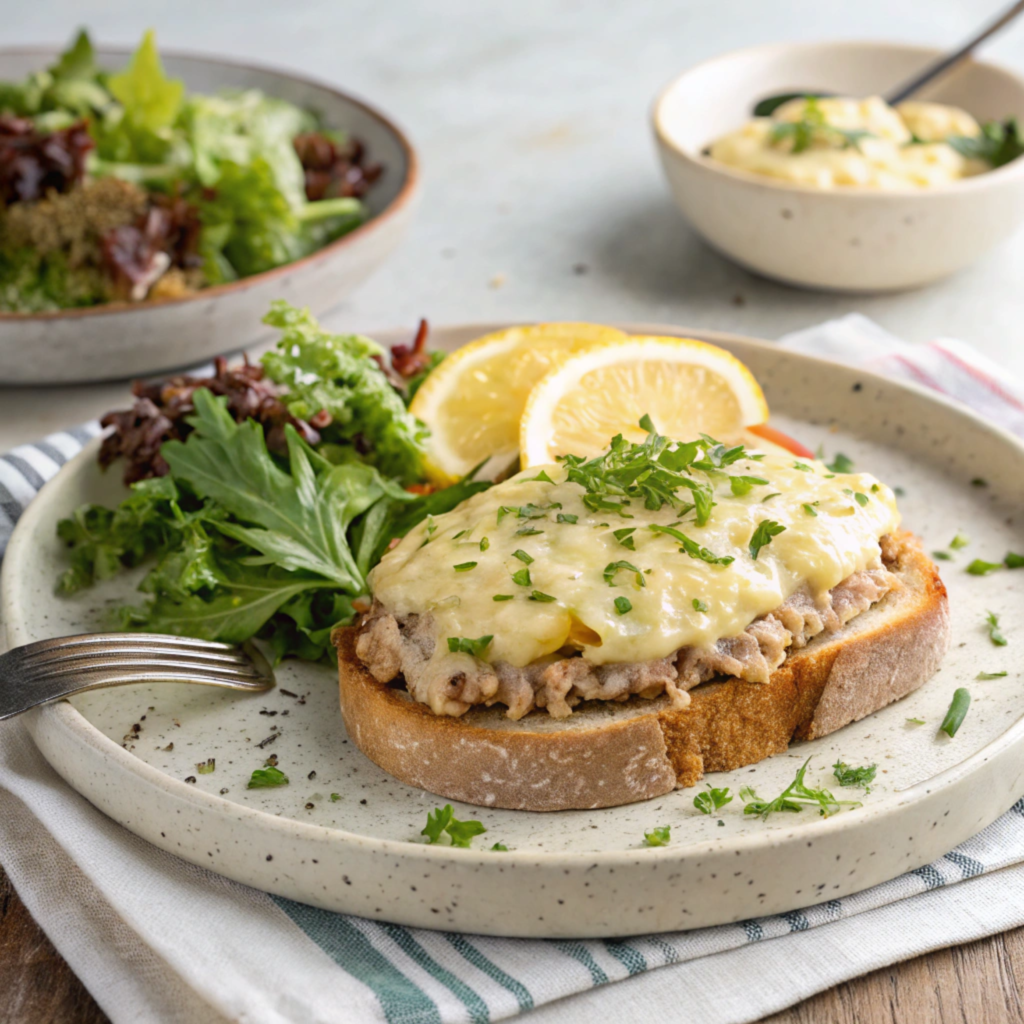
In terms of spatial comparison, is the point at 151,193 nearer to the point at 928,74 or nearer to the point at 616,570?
the point at 616,570

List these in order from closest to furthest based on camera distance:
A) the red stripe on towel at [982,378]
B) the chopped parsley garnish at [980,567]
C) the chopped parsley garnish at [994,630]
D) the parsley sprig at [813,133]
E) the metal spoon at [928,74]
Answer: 1. the chopped parsley garnish at [994,630]
2. the chopped parsley garnish at [980,567]
3. the red stripe on towel at [982,378]
4. the parsley sprig at [813,133]
5. the metal spoon at [928,74]

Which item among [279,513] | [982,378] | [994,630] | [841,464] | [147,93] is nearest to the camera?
[994,630]

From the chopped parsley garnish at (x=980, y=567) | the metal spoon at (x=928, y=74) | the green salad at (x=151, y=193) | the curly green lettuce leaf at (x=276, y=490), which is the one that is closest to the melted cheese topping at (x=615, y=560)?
the curly green lettuce leaf at (x=276, y=490)

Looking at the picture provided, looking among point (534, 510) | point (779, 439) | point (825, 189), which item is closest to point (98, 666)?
point (534, 510)

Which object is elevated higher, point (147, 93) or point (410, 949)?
point (147, 93)

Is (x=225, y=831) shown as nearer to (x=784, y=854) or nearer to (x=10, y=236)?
(x=784, y=854)

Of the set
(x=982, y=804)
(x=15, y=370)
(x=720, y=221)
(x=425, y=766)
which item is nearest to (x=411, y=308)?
(x=720, y=221)

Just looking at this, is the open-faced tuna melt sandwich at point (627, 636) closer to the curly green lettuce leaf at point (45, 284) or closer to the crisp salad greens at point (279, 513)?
the crisp salad greens at point (279, 513)
